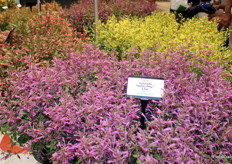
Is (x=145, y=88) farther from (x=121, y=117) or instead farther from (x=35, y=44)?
(x=35, y=44)

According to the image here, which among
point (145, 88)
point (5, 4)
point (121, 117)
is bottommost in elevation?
point (121, 117)

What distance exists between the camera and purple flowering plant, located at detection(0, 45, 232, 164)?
1.51 metres

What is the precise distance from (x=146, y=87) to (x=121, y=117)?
326 millimetres

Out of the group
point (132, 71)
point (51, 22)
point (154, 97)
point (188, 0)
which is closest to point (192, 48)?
point (132, 71)

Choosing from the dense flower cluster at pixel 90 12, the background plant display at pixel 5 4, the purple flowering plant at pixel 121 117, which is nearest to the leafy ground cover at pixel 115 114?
the purple flowering plant at pixel 121 117

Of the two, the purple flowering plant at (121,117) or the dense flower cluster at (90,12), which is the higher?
the dense flower cluster at (90,12)

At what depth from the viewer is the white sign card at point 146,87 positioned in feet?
5.99

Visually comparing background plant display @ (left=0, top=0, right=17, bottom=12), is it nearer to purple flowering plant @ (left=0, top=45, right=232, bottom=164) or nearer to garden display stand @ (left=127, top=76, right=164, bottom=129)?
purple flowering plant @ (left=0, top=45, right=232, bottom=164)

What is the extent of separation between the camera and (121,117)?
1.65 m

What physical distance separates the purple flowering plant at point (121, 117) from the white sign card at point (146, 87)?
2.1 inches

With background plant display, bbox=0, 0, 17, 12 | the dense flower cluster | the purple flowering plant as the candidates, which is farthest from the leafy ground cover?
background plant display, bbox=0, 0, 17, 12

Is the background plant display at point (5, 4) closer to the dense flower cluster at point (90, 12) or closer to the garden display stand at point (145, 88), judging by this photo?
the dense flower cluster at point (90, 12)

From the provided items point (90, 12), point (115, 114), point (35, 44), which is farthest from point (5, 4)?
point (115, 114)

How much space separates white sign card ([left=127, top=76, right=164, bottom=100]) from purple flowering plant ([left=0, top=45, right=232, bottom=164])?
53 mm
